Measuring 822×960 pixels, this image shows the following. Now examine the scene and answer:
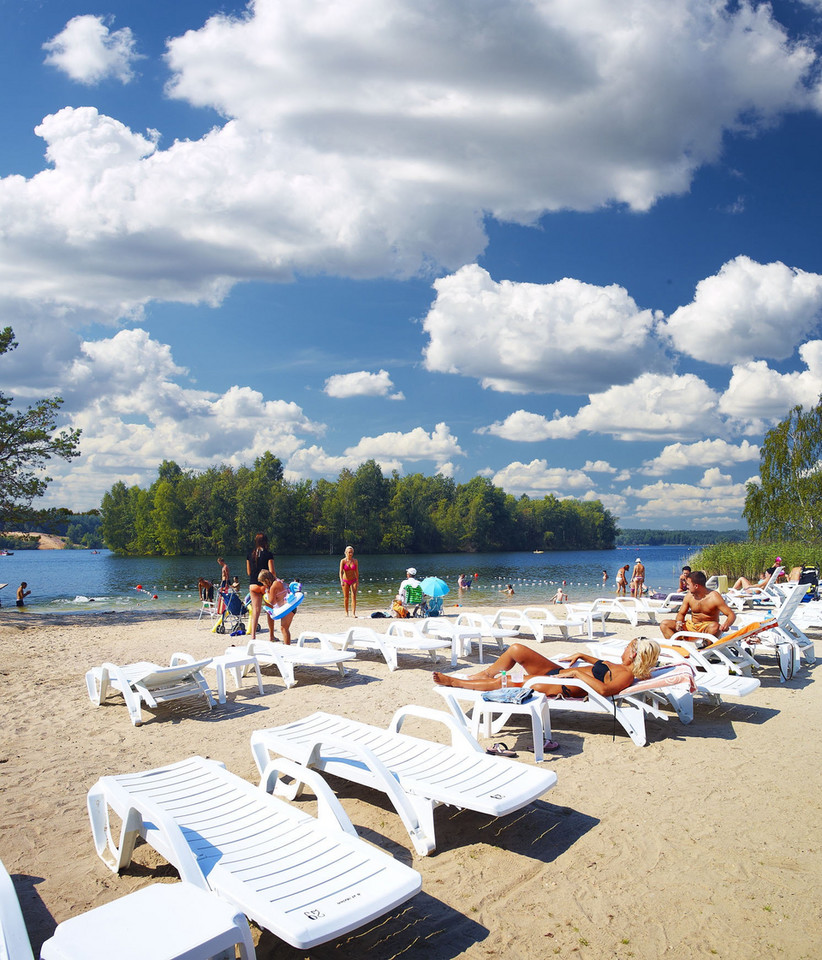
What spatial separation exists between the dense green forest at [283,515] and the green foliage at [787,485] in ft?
169

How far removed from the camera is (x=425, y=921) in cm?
292

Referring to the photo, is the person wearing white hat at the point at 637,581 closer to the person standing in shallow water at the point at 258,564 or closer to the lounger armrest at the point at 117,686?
the person standing in shallow water at the point at 258,564

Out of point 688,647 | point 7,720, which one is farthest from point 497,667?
point 7,720

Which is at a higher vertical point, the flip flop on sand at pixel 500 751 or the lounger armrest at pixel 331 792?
the lounger armrest at pixel 331 792

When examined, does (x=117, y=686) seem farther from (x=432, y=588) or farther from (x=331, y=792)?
(x=432, y=588)

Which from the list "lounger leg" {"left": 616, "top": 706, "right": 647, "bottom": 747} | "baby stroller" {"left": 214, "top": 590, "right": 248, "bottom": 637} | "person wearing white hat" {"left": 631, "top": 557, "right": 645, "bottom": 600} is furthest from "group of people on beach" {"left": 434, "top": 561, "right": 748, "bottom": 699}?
"person wearing white hat" {"left": 631, "top": 557, "right": 645, "bottom": 600}

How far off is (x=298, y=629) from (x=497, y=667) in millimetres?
7700

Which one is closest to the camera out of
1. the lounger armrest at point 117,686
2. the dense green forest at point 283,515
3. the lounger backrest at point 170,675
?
the lounger armrest at point 117,686

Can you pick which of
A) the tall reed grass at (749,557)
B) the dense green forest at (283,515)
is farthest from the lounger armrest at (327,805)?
the dense green forest at (283,515)

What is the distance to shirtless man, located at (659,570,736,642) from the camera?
781cm

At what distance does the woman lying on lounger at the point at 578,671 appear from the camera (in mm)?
5488

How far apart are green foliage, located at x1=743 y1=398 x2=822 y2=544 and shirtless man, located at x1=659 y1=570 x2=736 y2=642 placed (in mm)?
30453

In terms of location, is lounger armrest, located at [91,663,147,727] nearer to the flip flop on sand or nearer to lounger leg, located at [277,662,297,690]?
lounger leg, located at [277,662,297,690]

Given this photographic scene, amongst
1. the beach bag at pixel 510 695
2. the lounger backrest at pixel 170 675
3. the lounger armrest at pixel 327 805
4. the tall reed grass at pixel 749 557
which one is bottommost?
the tall reed grass at pixel 749 557
